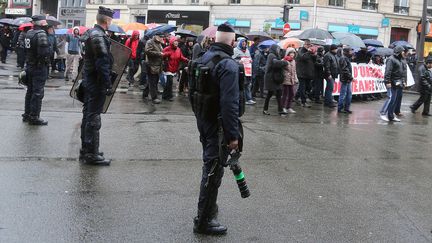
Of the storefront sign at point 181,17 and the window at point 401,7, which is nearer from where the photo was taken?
the window at point 401,7

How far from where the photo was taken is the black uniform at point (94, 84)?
6867mm

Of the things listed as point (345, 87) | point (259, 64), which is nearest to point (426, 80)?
point (345, 87)

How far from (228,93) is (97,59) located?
271 centimetres

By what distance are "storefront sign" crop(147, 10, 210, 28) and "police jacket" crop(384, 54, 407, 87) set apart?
31314 millimetres

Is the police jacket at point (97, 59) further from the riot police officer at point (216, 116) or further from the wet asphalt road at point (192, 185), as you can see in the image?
the riot police officer at point (216, 116)

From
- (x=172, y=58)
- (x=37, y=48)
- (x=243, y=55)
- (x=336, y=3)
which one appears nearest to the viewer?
(x=37, y=48)

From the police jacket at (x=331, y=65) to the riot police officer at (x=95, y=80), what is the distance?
9208mm

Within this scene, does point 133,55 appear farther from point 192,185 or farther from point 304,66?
point 192,185

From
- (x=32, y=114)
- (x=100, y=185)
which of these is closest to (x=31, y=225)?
(x=100, y=185)

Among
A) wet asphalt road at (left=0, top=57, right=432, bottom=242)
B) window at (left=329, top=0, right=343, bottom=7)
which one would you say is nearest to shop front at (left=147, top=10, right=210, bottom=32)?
window at (left=329, top=0, right=343, bottom=7)

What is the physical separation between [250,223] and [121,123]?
5964mm

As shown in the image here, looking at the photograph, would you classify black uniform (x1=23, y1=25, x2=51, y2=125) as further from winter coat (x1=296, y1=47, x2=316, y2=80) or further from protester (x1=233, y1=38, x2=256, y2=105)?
winter coat (x1=296, y1=47, x2=316, y2=80)

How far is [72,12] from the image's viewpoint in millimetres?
54000

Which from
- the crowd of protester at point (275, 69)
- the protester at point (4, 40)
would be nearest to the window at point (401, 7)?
the crowd of protester at point (275, 69)
